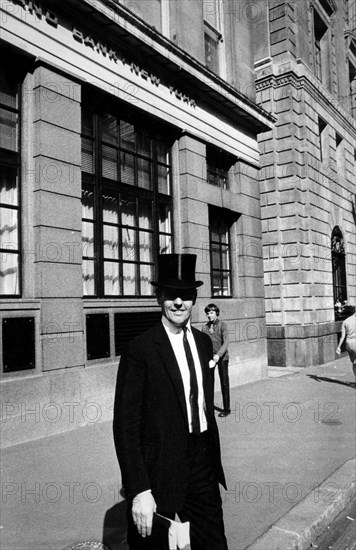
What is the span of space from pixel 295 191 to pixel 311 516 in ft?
41.2

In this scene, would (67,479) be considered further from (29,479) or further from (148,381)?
(148,381)

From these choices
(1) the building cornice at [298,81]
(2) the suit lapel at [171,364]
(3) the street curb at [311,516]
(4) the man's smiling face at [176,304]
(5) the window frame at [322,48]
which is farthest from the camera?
(5) the window frame at [322,48]

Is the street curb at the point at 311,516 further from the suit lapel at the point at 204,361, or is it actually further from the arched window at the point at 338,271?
the arched window at the point at 338,271

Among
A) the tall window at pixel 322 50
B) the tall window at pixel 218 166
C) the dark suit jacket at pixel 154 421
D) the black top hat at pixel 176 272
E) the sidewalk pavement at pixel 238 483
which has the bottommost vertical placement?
the sidewalk pavement at pixel 238 483

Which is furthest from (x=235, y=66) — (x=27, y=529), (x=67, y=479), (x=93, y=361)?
(x=27, y=529)

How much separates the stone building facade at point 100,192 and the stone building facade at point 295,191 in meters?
3.30

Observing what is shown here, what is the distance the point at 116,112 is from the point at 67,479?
22.4 feet

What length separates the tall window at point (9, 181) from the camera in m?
7.12

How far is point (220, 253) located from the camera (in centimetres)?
1205

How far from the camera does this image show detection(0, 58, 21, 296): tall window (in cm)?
712

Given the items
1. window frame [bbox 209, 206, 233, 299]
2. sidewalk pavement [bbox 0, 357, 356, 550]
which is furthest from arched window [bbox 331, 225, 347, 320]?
sidewalk pavement [bbox 0, 357, 356, 550]

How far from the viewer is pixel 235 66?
1280cm

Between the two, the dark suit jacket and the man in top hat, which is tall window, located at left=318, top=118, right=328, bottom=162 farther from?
the dark suit jacket

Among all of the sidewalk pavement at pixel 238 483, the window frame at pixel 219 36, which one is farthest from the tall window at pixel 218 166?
the sidewalk pavement at pixel 238 483
